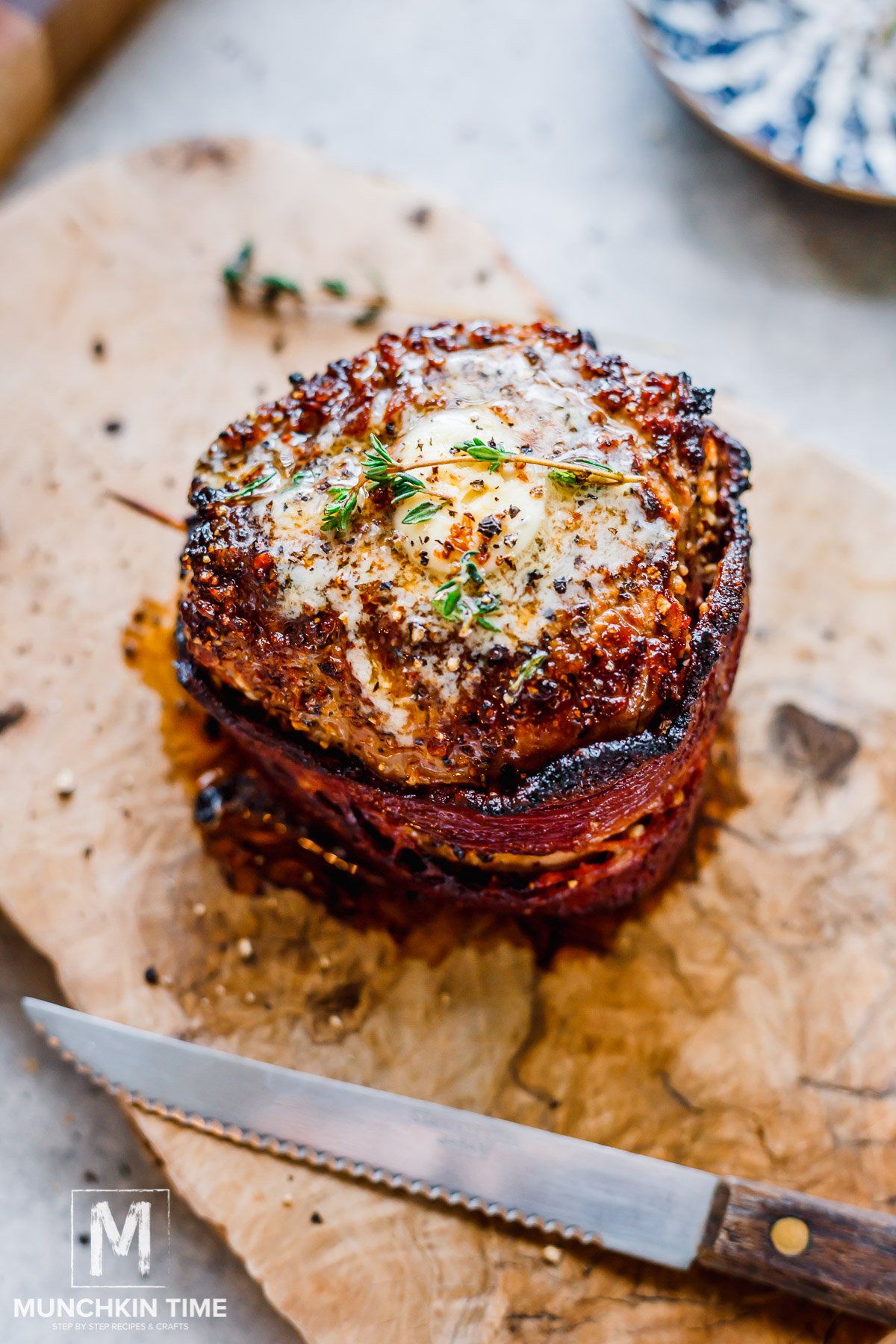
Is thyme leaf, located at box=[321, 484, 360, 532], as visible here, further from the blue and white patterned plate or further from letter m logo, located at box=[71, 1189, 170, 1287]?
the blue and white patterned plate

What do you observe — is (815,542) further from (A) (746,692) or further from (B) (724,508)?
(B) (724,508)

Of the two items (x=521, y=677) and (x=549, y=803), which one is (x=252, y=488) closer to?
(x=521, y=677)

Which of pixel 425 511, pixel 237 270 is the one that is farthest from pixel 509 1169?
pixel 237 270

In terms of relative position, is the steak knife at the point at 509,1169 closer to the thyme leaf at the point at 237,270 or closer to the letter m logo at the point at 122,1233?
the letter m logo at the point at 122,1233

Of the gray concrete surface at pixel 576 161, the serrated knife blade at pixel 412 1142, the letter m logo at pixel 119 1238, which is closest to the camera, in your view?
the serrated knife blade at pixel 412 1142

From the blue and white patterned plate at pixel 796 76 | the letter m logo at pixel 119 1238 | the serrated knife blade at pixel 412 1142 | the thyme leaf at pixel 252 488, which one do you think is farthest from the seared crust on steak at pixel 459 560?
the blue and white patterned plate at pixel 796 76

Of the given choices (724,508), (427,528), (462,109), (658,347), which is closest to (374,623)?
(427,528)
